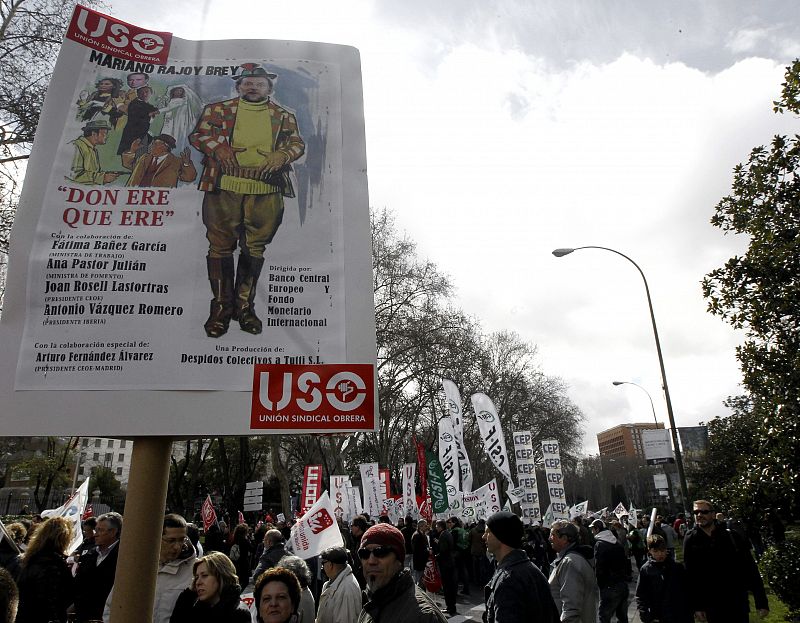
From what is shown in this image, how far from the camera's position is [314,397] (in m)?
1.98

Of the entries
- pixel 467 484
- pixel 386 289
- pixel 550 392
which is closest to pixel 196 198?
pixel 467 484

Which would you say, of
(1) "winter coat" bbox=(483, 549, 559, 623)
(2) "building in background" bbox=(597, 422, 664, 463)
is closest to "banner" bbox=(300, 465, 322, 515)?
(1) "winter coat" bbox=(483, 549, 559, 623)

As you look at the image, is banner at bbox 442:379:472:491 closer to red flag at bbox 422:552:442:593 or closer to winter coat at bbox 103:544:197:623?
red flag at bbox 422:552:442:593

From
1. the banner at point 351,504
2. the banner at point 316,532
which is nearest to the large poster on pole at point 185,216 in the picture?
the banner at point 316,532

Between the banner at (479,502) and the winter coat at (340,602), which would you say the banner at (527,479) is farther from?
the winter coat at (340,602)

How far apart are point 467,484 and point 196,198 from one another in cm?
1831

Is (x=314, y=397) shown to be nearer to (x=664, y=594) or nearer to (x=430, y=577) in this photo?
(x=664, y=594)

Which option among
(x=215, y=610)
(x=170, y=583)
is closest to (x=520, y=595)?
(x=215, y=610)

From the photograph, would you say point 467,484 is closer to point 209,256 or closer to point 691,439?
point 209,256

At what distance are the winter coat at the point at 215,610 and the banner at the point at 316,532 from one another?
9.96 feet

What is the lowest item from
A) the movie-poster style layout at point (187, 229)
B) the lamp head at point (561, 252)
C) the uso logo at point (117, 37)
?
the movie-poster style layout at point (187, 229)

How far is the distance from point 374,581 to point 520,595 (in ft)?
3.05

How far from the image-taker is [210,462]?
5125 centimetres

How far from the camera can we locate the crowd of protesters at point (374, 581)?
9.06ft
